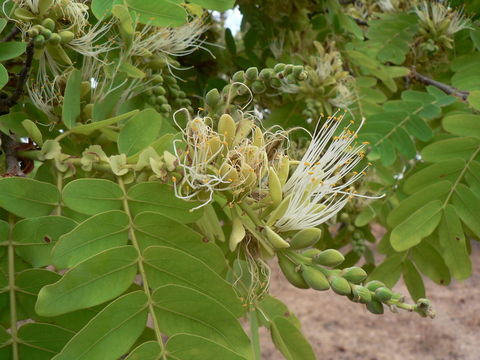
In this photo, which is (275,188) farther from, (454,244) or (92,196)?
(454,244)

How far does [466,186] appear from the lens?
223cm

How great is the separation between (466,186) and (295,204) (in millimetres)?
1189

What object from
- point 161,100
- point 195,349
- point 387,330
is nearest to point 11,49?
point 161,100

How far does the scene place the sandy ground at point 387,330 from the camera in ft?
24.4

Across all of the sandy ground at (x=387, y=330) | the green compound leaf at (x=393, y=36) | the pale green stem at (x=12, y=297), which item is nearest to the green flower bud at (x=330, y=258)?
the pale green stem at (x=12, y=297)

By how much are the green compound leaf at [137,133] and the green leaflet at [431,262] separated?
141cm

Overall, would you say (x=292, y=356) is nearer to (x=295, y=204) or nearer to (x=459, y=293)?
(x=295, y=204)

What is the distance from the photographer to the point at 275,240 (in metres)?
1.25

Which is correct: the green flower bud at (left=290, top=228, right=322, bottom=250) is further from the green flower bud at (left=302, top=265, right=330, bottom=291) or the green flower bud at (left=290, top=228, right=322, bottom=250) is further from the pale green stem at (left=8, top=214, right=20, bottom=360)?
Result: the pale green stem at (left=8, top=214, right=20, bottom=360)

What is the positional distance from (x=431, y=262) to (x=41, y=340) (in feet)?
5.75

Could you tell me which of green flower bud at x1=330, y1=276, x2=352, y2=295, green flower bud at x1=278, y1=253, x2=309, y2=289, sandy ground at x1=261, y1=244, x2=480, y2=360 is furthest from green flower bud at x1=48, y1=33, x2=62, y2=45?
sandy ground at x1=261, y1=244, x2=480, y2=360

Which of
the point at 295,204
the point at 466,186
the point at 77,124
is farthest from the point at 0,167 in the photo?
the point at 466,186

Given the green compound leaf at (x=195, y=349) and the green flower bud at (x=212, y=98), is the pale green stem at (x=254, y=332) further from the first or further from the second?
the green flower bud at (x=212, y=98)

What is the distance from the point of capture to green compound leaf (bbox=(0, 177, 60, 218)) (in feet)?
4.60
